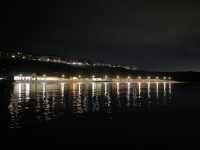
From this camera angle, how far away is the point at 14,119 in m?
25.1

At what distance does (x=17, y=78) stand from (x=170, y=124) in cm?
15642

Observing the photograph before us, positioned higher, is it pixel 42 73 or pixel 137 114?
pixel 42 73

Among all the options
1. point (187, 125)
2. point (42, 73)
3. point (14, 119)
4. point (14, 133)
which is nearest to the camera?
point (14, 133)

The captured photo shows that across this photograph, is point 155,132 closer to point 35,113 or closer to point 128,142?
point 128,142

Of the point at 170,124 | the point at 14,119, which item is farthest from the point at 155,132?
the point at 14,119

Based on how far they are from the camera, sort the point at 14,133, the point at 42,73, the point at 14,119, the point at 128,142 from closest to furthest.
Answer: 1. the point at 128,142
2. the point at 14,133
3. the point at 14,119
4. the point at 42,73

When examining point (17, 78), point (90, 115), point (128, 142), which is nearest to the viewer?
point (128, 142)

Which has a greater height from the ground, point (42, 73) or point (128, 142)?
point (42, 73)

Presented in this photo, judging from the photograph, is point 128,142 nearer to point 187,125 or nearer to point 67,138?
point 67,138

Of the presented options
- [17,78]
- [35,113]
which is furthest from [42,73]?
[35,113]

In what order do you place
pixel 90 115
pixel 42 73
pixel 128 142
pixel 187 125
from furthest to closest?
pixel 42 73
pixel 90 115
pixel 187 125
pixel 128 142

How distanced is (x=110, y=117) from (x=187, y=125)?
729 cm

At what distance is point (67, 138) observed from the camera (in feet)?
60.1

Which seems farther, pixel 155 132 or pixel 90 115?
pixel 90 115
